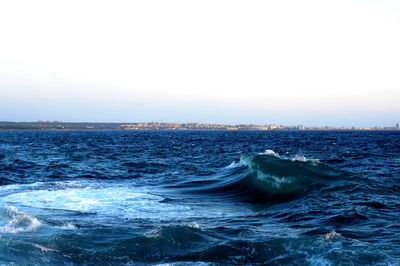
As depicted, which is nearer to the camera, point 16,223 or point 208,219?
point 16,223

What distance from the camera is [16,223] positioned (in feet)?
31.5

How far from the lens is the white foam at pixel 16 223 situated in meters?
9.05

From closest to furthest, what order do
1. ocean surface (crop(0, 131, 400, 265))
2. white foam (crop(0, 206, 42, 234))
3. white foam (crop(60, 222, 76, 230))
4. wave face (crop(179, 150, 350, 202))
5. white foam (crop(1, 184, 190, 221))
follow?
1. ocean surface (crop(0, 131, 400, 265))
2. white foam (crop(0, 206, 42, 234))
3. white foam (crop(60, 222, 76, 230))
4. white foam (crop(1, 184, 190, 221))
5. wave face (crop(179, 150, 350, 202))

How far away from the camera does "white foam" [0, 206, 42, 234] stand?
9047 mm

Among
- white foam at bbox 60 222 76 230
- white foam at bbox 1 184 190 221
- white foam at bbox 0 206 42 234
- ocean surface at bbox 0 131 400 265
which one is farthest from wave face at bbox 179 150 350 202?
white foam at bbox 0 206 42 234

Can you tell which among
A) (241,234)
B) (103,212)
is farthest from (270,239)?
(103,212)

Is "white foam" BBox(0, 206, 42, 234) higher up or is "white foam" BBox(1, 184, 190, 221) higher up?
"white foam" BBox(0, 206, 42, 234)

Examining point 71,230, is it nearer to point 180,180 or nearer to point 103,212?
point 103,212

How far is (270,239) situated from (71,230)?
4351 millimetres

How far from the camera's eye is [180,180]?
67.1 feet

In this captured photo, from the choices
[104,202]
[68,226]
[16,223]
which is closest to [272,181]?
[104,202]

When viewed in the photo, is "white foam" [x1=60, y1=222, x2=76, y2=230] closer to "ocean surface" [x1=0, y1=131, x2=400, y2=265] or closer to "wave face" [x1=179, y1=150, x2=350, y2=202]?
"ocean surface" [x1=0, y1=131, x2=400, y2=265]

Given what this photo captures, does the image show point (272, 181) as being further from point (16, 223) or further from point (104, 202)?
point (16, 223)

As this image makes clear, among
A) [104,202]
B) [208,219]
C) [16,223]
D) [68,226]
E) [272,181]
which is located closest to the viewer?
[16,223]
